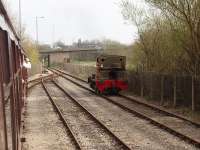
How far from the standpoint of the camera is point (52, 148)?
13.7 m

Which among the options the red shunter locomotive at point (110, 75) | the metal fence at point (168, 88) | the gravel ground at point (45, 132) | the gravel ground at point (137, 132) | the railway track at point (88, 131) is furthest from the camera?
the red shunter locomotive at point (110, 75)

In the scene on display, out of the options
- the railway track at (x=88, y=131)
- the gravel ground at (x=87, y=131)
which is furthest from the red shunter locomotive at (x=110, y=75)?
the gravel ground at (x=87, y=131)

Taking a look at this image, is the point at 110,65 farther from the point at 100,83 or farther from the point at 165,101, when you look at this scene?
the point at 165,101

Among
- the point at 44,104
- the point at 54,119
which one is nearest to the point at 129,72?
the point at 44,104

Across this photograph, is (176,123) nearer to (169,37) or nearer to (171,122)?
(171,122)

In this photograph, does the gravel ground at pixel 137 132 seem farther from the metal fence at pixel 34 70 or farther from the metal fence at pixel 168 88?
the metal fence at pixel 34 70

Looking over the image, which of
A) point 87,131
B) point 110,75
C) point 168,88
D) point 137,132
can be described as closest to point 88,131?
point 87,131

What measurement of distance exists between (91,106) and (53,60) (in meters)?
124

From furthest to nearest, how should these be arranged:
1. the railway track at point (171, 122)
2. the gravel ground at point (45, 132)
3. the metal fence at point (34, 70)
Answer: the metal fence at point (34, 70) < the railway track at point (171, 122) < the gravel ground at point (45, 132)

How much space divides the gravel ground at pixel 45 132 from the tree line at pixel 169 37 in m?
6.72

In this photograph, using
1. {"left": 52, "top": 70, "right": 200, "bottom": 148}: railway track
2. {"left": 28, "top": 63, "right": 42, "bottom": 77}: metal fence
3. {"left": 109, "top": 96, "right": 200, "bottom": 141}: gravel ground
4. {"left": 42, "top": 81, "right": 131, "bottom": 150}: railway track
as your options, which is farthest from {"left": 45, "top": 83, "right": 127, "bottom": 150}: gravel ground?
{"left": 28, "top": 63, "right": 42, "bottom": 77}: metal fence

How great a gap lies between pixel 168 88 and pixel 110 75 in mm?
10126

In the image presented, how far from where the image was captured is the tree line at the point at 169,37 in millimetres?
22531

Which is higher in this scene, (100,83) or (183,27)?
(183,27)
